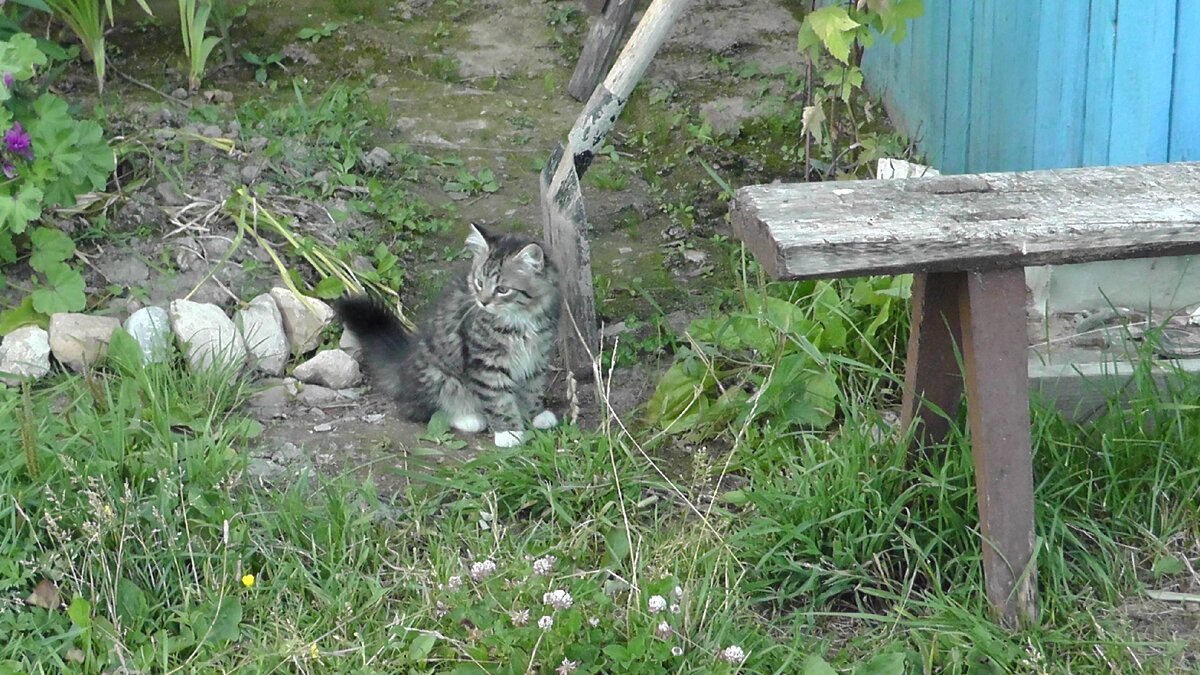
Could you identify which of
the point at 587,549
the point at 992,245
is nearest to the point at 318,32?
the point at 587,549

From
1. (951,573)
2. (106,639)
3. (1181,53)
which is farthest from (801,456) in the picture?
(106,639)

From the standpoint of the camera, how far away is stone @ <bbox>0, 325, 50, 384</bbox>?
3.68 m

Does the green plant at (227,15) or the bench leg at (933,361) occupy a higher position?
the green plant at (227,15)

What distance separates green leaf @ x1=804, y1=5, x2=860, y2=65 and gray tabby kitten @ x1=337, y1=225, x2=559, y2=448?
3.56 feet

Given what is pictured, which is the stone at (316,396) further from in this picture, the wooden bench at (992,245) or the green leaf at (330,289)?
the wooden bench at (992,245)

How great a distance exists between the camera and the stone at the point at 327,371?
395cm

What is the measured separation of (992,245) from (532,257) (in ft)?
5.48

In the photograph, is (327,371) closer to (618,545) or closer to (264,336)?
(264,336)

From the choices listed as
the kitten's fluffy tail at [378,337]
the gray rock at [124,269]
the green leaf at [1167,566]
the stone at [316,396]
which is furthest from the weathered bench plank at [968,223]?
the gray rock at [124,269]

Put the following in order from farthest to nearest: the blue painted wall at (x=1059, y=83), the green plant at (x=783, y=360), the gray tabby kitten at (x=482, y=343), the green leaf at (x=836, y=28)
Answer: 1. the gray tabby kitten at (x=482, y=343)
2. the green leaf at (x=836, y=28)
3. the green plant at (x=783, y=360)
4. the blue painted wall at (x=1059, y=83)

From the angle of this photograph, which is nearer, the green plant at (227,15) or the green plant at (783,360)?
the green plant at (783,360)

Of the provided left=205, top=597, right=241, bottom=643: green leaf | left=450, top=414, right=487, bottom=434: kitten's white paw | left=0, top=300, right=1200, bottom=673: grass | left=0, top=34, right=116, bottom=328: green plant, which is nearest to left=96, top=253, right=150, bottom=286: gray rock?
left=0, top=34, right=116, bottom=328: green plant

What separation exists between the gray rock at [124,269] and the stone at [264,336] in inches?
16.8

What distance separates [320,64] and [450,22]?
86 centimetres
